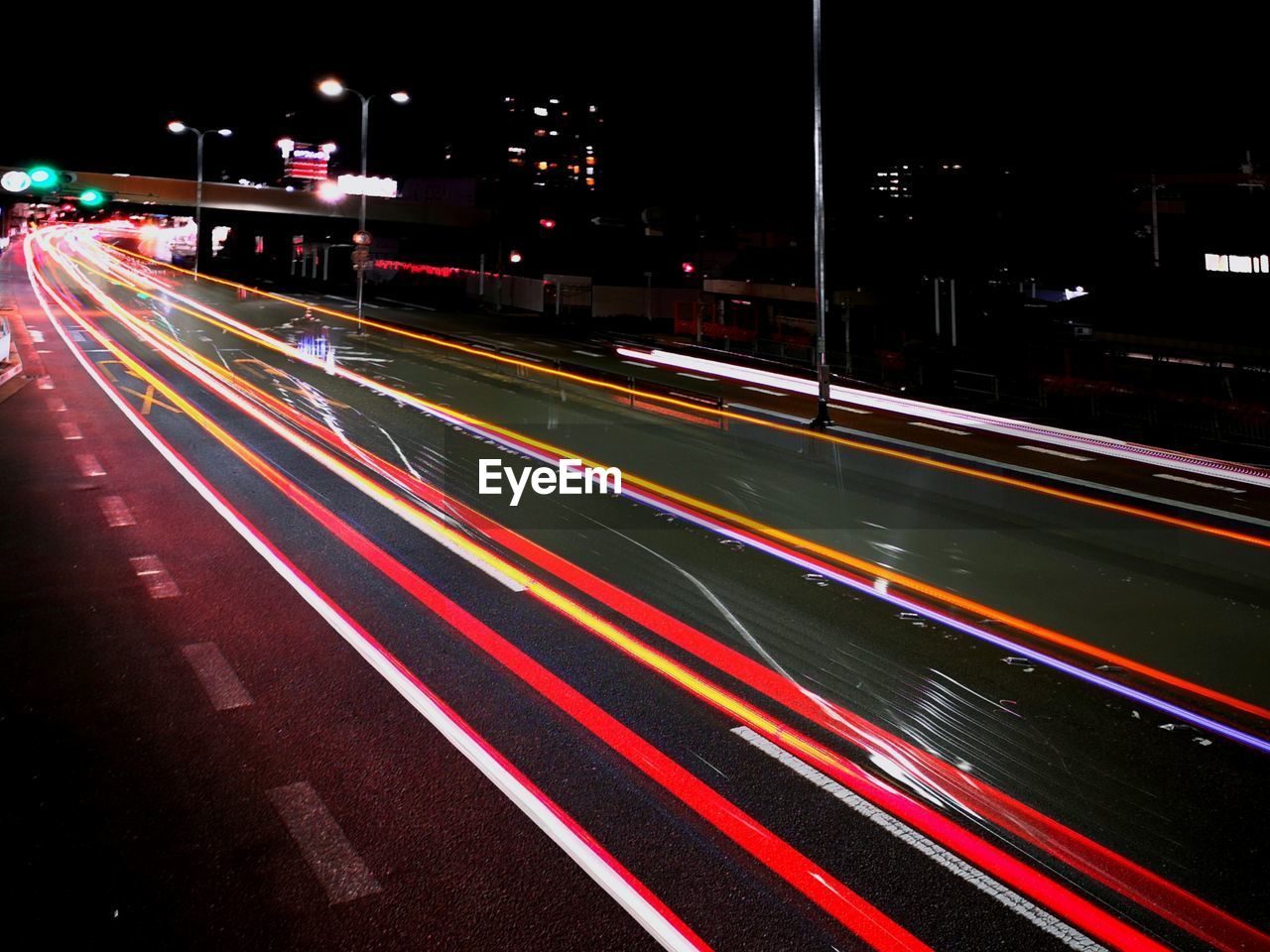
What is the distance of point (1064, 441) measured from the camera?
20.2m

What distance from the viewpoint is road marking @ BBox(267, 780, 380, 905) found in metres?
4.62

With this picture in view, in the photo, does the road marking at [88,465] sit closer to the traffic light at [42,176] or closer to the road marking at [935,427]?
the road marking at [935,427]

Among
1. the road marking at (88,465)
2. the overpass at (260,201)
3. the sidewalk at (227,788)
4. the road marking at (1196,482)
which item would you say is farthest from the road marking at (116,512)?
the overpass at (260,201)

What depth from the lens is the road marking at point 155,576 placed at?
29.6 feet

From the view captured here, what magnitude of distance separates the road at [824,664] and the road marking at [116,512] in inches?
41.5

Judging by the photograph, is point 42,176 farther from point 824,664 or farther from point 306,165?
point 306,165

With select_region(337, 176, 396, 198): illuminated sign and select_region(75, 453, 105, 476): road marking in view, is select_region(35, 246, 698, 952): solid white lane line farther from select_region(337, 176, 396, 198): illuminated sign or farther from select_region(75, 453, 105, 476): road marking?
select_region(337, 176, 396, 198): illuminated sign

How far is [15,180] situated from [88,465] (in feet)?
81.5

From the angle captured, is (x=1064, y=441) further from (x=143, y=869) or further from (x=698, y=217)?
(x=698, y=217)

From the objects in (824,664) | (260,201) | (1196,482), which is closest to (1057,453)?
(1196,482)

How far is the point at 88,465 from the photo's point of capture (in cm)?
1469

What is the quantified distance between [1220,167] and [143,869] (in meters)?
57.1

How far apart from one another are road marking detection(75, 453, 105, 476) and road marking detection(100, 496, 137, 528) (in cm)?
179

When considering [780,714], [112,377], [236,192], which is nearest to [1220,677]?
[780,714]
